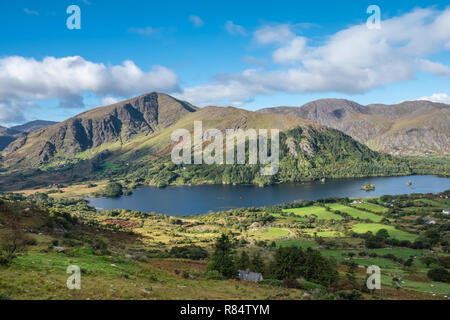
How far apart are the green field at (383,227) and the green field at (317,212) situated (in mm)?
17258

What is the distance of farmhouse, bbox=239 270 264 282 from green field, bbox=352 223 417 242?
79172 millimetres

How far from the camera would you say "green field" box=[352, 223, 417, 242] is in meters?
98.9

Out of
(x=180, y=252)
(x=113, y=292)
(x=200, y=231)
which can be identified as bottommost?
(x=200, y=231)

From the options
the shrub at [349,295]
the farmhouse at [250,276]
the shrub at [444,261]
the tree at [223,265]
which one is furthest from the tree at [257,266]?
the shrub at [444,261]

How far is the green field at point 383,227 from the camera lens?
98.9 m

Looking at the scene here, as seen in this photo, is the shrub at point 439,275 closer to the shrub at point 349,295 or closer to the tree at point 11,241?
the shrub at point 349,295

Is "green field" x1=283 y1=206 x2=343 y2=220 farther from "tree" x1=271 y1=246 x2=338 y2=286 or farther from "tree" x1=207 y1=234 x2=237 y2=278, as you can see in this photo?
"tree" x1=207 y1=234 x2=237 y2=278

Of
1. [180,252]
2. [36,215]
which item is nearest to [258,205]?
[180,252]

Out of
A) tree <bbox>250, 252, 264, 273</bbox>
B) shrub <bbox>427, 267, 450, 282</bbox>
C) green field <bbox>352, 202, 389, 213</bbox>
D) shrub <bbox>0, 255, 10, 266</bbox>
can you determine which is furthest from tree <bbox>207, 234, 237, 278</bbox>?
green field <bbox>352, 202, 389, 213</bbox>

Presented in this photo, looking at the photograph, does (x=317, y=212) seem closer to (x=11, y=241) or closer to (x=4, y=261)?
(x=11, y=241)

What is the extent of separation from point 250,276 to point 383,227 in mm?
97819
